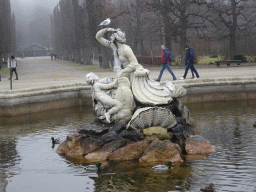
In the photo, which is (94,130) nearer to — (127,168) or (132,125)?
(132,125)

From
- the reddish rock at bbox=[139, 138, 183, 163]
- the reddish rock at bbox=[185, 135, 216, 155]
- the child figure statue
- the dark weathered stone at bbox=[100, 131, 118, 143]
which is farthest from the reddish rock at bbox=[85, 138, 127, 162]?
the reddish rock at bbox=[185, 135, 216, 155]

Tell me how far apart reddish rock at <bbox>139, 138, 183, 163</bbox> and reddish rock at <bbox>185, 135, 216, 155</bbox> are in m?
0.43

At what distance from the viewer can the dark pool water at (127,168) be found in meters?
6.73

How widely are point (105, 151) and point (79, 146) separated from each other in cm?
69

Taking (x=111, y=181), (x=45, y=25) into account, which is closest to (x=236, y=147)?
(x=111, y=181)

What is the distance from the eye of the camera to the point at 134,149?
8.33 metres

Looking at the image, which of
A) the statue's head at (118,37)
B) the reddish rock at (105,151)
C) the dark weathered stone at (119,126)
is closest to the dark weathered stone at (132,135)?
the reddish rock at (105,151)

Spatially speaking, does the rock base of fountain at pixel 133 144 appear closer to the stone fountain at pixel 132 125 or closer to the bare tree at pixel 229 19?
the stone fountain at pixel 132 125

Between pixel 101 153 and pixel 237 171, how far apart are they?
9.00 feet

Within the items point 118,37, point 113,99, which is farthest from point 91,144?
point 118,37

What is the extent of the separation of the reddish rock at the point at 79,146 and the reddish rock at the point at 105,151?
184mm

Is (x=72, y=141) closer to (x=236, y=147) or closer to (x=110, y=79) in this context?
(x=110, y=79)

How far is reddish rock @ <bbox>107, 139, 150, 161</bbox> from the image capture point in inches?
326

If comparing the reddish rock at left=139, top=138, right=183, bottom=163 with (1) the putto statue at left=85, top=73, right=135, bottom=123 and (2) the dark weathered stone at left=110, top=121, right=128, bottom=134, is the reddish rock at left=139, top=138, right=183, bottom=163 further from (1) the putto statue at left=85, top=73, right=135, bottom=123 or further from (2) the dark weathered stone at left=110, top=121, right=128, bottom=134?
(1) the putto statue at left=85, top=73, right=135, bottom=123
